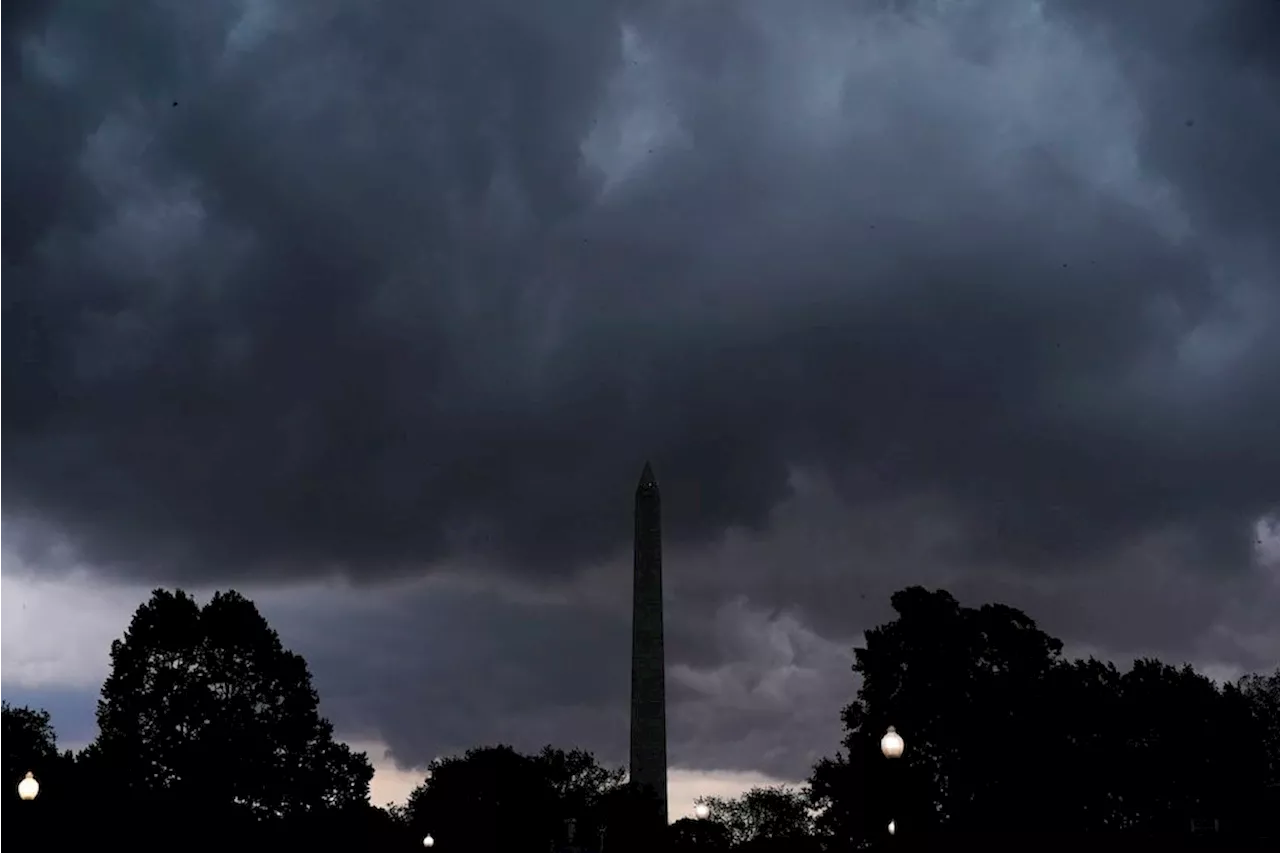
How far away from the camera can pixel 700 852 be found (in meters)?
38.8

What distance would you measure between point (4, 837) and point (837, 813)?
42857mm

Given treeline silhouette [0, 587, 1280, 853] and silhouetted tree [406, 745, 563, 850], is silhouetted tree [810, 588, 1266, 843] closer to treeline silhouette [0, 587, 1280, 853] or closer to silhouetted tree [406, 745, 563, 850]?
treeline silhouette [0, 587, 1280, 853]

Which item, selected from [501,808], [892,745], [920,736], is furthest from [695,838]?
[892,745]

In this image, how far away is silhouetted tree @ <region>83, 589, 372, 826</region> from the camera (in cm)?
5997

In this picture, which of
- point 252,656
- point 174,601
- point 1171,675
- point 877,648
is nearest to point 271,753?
point 252,656

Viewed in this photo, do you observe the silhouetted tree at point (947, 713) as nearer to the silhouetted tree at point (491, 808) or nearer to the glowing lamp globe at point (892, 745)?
the silhouetted tree at point (491, 808)

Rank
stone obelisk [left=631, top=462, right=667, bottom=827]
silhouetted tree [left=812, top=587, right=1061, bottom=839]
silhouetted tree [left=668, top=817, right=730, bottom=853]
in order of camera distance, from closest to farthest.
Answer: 1. silhouetted tree [left=668, top=817, right=730, bottom=853]
2. stone obelisk [left=631, top=462, right=667, bottom=827]
3. silhouetted tree [left=812, top=587, right=1061, bottom=839]

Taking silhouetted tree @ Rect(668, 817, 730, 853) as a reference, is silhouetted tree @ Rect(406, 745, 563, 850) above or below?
above

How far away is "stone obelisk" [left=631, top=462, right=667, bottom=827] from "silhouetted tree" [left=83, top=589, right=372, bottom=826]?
17.6m

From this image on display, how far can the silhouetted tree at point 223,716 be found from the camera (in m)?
60.0

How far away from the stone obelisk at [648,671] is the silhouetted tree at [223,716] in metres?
17.6

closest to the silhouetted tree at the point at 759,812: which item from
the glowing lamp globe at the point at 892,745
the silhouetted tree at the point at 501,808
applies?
the silhouetted tree at the point at 501,808

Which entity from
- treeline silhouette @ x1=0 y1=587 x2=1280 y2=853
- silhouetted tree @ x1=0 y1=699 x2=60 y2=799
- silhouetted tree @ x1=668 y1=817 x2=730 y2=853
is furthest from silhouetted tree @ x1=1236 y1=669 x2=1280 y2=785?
silhouetted tree @ x1=0 y1=699 x2=60 y2=799

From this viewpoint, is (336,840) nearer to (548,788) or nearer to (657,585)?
→ (657,585)
